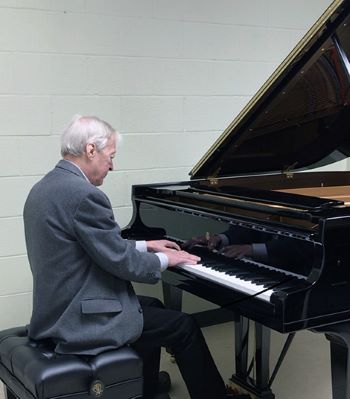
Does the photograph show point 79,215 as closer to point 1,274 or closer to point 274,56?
point 1,274

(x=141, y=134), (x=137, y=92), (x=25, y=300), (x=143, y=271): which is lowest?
(x=25, y=300)

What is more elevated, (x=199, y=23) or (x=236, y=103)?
(x=199, y=23)

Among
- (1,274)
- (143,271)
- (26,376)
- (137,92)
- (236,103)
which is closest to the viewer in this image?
(26,376)

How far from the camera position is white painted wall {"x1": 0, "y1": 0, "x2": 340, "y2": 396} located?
314 cm

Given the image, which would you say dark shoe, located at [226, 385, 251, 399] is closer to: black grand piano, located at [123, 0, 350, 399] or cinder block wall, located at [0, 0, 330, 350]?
black grand piano, located at [123, 0, 350, 399]

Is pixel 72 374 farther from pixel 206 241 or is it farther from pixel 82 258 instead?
pixel 206 241

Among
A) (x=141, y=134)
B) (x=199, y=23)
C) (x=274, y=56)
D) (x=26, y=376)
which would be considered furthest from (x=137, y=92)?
(x=26, y=376)

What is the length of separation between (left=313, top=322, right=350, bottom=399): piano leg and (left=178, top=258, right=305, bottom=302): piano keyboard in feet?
0.66

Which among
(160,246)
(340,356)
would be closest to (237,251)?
(160,246)

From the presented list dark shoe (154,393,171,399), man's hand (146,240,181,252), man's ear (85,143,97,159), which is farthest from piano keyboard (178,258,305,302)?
dark shoe (154,393,171,399)

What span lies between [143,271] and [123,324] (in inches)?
7.6

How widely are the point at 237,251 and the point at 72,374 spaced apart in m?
0.76

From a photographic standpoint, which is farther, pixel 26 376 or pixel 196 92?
pixel 196 92

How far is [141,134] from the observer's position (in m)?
3.49
